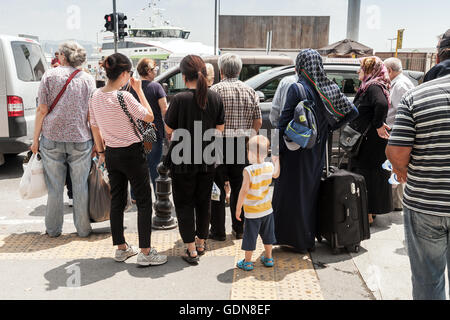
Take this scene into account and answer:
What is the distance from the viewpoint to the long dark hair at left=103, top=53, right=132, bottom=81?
12.0ft

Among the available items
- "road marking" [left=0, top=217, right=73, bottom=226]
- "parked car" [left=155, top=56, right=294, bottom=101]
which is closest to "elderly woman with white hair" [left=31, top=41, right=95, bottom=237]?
"road marking" [left=0, top=217, right=73, bottom=226]

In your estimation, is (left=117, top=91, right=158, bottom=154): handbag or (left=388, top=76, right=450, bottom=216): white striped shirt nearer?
(left=388, top=76, right=450, bottom=216): white striped shirt

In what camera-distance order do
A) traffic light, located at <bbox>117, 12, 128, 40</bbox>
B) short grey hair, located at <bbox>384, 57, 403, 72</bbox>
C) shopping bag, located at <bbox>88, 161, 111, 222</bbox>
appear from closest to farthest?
1. shopping bag, located at <bbox>88, 161, 111, 222</bbox>
2. short grey hair, located at <bbox>384, 57, 403, 72</bbox>
3. traffic light, located at <bbox>117, 12, 128, 40</bbox>

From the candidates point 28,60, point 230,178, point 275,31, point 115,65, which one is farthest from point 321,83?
point 275,31

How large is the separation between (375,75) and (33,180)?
12.3ft

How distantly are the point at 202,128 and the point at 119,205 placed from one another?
1033mm

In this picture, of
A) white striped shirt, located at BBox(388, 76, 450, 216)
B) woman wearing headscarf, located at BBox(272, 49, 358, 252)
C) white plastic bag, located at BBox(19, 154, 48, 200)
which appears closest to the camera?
white striped shirt, located at BBox(388, 76, 450, 216)

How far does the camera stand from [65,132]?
4363 millimetres

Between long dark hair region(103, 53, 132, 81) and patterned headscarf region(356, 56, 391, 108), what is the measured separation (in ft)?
8.40

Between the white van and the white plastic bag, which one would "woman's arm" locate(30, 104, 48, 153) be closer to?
the white plastic bag

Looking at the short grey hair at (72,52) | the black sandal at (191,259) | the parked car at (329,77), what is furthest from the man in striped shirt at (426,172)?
the parked car at (329,77)

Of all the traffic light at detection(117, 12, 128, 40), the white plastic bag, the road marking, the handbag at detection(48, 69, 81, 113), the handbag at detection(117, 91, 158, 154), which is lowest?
the road marking

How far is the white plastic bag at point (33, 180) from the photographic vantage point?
14.8 feet

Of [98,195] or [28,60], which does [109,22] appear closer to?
Result: [28,60]
